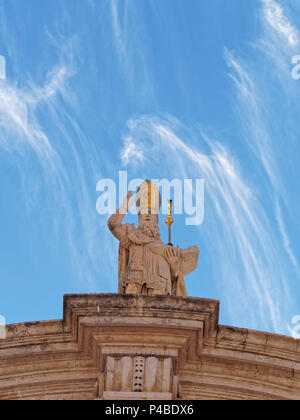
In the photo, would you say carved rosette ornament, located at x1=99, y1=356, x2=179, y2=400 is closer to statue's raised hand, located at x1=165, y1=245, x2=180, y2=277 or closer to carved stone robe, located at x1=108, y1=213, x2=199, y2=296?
carved stone robe, located at x1=108, y1=213, x2=199, y2=296

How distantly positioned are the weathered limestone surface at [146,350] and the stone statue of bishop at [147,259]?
146 cm

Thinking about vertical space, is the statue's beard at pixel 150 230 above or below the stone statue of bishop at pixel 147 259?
above

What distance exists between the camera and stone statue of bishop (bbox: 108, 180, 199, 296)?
2153 centimetres

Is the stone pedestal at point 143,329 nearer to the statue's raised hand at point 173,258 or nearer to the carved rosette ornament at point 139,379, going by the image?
the carved rosette ornament at point 139,379

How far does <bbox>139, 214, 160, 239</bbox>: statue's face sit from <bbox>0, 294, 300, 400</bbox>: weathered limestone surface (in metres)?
2.78

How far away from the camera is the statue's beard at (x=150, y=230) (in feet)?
74.3

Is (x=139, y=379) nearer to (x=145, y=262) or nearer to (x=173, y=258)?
(x=145, y=262)

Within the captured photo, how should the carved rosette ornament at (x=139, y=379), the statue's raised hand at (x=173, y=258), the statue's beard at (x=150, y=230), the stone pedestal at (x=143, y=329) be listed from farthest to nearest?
1. the statue's beard at (x=150, y=230)
2. the statue's raised hand at (x=173, y=258)
3. the stone pedestal at (x=143, y=329)
4. the carved rosette ornament at (x=139, y=379)

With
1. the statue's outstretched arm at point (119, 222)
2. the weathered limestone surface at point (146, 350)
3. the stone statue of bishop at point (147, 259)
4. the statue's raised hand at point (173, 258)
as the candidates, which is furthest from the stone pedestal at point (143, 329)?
the statue's outstretched arm at point (119, 222)

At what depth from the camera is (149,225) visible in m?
22.8

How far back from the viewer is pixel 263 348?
20.2 meters

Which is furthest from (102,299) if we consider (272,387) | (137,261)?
(272,387)
